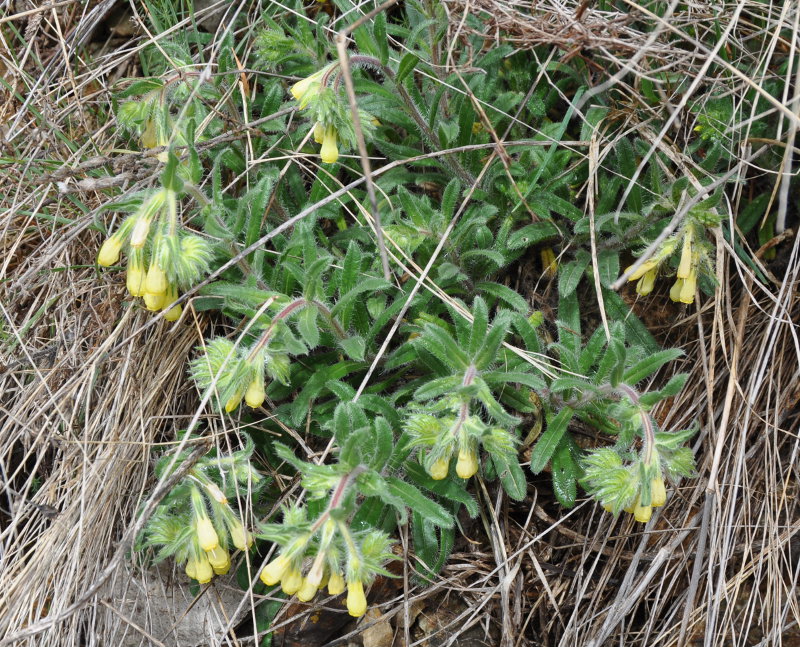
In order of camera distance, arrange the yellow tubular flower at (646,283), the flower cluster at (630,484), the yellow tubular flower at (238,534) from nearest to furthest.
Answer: the flower cluster at (630,484) → the yellow tubular flower at (238,534) → the yellow tubular flower at (646,283)

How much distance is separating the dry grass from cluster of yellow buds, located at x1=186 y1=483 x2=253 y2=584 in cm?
28

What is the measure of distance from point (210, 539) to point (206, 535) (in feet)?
0.06

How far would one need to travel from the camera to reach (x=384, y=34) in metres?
2.79

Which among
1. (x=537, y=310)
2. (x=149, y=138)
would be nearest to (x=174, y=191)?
(x=149, y=138)

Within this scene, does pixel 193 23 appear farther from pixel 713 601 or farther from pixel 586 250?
pixel 713 601

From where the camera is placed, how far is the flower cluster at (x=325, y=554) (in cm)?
216

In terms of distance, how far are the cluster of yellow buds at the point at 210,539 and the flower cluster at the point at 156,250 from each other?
0.64 meters

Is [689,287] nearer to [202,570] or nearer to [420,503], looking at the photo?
[420,503]

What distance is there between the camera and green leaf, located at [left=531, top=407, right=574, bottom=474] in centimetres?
261

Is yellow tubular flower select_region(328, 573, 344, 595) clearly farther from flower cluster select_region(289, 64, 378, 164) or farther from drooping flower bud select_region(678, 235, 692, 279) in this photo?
drooping flower bud select_region(678, 235, 692, 279)

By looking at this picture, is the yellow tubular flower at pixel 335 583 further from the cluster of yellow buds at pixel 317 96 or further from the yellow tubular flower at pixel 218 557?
the cluster of yellow buds at pixel 317 96

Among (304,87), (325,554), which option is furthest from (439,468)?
(304,87)

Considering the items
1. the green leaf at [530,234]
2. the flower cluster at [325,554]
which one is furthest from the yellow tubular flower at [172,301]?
the green leaf at [530,234]

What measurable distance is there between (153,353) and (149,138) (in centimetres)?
80
